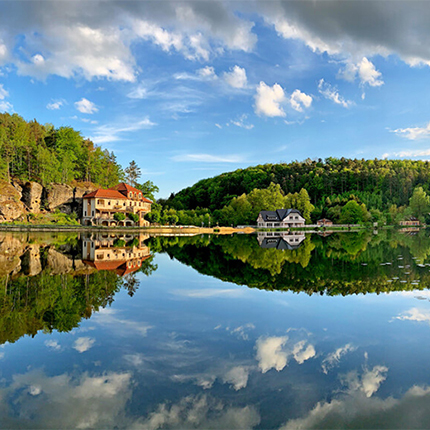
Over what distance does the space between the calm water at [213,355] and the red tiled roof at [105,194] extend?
6072 cm

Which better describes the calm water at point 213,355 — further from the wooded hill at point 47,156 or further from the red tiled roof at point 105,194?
the wooded hill at point 47,156

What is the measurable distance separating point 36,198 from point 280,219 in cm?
6129

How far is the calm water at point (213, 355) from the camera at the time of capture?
4.70 meters

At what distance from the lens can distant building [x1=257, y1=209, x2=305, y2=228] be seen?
91681 millimetres

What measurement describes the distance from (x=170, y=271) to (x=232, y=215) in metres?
73.6

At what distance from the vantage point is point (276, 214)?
9400 centimetres

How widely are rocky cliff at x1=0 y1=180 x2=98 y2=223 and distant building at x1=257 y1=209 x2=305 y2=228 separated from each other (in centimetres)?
4565

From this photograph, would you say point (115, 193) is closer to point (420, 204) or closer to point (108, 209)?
point (108, 209)

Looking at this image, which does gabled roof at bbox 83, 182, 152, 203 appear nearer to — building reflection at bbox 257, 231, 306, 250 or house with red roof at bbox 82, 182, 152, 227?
house with red roof at bbox 82, 182, 152, 227

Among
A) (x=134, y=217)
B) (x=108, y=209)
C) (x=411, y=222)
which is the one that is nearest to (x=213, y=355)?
(x=134, y=217)

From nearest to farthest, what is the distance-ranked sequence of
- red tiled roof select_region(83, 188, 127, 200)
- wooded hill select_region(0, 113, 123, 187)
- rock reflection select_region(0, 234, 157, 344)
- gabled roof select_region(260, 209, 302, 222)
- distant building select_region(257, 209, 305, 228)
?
1. rock reflection select_region(0, 234, 157, 344)
2. wooded hill select_region(0, 113, 123, 187)
3. red tiled roof select_region(83, 188, 127, 200)
4. distant building select_region(257, 209, 305, 228)
5. gabled roof select_region(260, 209, 302, 222)

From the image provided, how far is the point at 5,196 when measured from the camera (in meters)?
59.7

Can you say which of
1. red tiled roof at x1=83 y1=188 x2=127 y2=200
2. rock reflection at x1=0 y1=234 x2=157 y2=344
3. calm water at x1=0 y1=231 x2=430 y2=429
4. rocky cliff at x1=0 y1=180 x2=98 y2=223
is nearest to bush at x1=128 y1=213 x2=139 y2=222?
red tiled roof at x1=83 y1=188 x2=127 y2=200

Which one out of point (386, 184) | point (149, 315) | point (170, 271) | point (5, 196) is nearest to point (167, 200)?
point (5, 196)
